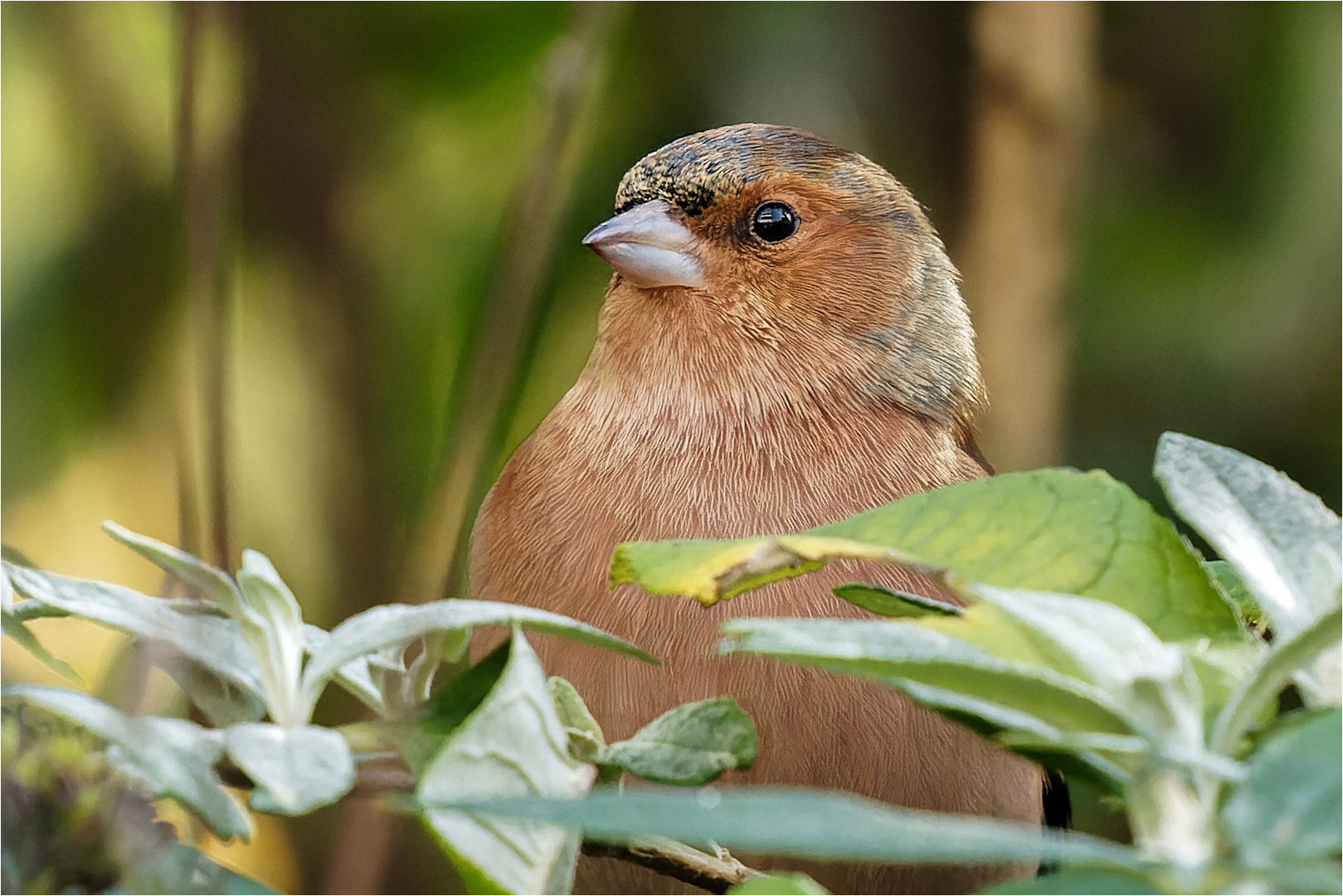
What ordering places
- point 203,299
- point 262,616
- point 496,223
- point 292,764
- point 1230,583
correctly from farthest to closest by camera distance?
point 496,223 → point 203,299 → point 1230,583 → point 262,616 → point 292,764

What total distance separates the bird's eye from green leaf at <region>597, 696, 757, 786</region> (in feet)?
2.88

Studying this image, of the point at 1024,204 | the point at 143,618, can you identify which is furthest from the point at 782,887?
the point at 1024,204

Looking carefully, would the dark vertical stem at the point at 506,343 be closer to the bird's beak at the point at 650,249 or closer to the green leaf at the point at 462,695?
the bird's beak at the point at 650,249

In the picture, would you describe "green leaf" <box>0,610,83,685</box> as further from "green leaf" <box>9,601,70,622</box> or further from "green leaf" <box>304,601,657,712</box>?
"green leaf" <box>304,601,657,712</box>

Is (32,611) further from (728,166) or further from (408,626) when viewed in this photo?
(728,166)

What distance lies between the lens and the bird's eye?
1.38 m

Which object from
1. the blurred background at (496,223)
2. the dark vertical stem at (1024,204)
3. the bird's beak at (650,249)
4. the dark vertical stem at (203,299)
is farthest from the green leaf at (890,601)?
the dark vertical stem at (1024,204)

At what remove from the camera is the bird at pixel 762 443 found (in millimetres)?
986

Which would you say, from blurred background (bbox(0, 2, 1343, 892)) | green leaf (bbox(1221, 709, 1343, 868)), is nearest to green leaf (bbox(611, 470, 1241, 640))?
green leaf (bbox(1221, 709, 1343, 868))

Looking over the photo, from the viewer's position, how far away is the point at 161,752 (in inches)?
17.4

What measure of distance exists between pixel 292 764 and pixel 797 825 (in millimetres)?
188

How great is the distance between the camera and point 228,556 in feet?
3.11

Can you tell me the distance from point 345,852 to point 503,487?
1.11 feet

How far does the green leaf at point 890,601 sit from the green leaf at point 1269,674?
4.4 inches
